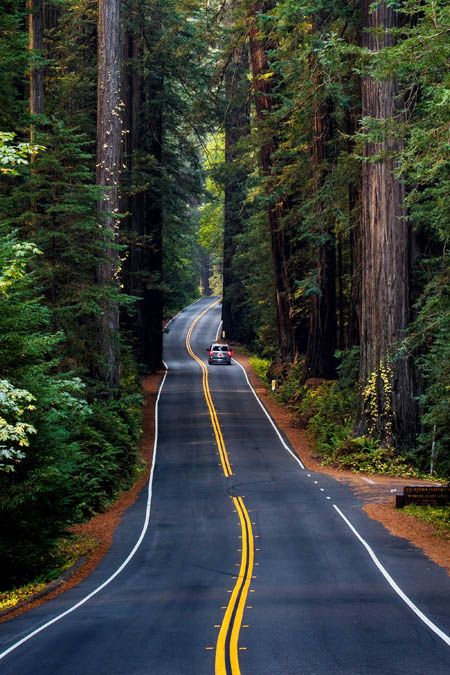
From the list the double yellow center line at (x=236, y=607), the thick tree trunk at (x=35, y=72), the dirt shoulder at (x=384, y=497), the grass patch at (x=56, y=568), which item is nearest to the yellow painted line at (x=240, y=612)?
the double yellow center line at (x=236, y=607)

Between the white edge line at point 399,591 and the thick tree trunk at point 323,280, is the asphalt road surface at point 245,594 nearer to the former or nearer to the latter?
the white edge line at point 399,591

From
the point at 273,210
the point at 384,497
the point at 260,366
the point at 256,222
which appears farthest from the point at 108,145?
the point at 260,366

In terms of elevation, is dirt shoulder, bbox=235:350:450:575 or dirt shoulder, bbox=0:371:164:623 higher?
dirt shoulder, bbox=235:350:450:575

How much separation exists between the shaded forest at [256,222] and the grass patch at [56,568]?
13.2 inches

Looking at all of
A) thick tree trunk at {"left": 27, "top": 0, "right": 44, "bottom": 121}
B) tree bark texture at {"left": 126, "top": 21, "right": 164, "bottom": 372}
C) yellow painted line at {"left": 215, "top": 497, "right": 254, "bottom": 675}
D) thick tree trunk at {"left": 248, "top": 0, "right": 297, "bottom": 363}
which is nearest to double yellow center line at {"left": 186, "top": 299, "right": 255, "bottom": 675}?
yellow painted line at {"left": 215, "top": 497, "right": 254, "bottom": 675}

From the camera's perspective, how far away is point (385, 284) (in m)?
28.4

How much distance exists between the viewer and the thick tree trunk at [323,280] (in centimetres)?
3575

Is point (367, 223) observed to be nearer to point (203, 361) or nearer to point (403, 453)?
point (403, 453)

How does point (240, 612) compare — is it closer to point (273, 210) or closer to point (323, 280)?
point (323, 280)

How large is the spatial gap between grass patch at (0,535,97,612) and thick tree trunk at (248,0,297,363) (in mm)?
22658

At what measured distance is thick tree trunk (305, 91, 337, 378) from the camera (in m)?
35.8

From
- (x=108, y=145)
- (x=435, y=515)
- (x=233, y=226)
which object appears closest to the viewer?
(x=435, y=515)

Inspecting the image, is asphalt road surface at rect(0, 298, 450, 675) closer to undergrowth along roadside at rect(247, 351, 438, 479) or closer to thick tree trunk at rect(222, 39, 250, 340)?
undergrowth along roadside at rect(247, 351, 438, 479)

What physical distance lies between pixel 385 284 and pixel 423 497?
7999mm
